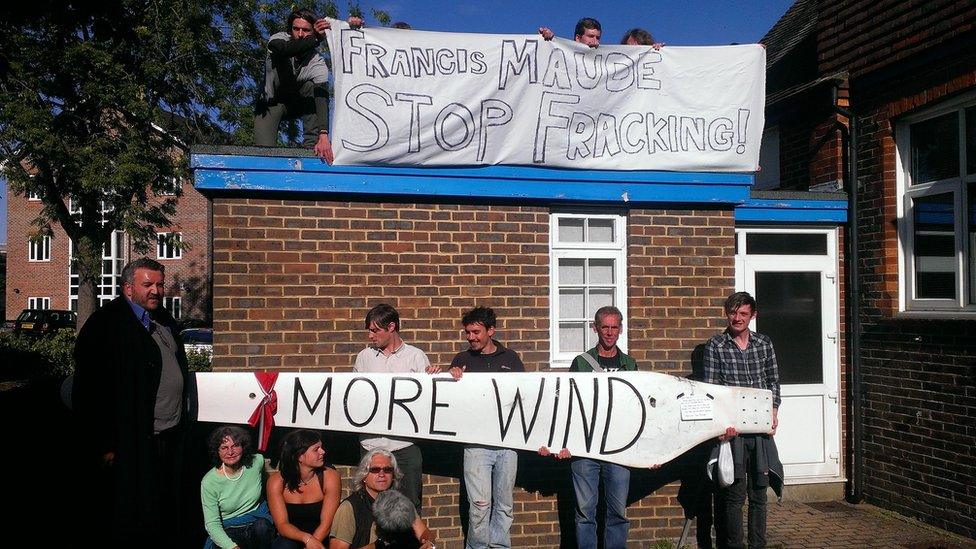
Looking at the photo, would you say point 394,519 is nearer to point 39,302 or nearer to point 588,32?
point 588,32

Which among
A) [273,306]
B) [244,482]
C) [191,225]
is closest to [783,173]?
[273,306]

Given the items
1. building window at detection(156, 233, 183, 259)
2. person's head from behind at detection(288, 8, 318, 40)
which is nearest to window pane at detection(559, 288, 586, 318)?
person's head from behind at detection(288, 8, 318, 40)

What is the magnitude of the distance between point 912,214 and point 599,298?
9.85ft

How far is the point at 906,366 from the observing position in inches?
243

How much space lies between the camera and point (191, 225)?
41.3 meters

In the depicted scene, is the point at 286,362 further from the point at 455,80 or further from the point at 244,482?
the point at 455,80

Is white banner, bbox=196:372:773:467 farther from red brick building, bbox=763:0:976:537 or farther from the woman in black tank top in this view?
red brick building, bbox=763:0:976:537

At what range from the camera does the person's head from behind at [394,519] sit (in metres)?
4.00

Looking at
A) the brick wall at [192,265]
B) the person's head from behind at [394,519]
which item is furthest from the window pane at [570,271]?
the brick wall at [192,265]

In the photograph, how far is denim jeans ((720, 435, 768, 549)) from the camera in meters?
4.91

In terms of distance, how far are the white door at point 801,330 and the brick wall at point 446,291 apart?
116 cm

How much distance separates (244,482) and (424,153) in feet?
8.13

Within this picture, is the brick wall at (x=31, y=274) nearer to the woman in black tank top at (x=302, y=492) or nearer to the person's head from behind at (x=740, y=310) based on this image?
the woman in black tank top at (x=302, y=492)

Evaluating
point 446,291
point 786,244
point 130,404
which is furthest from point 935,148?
point 130,404
